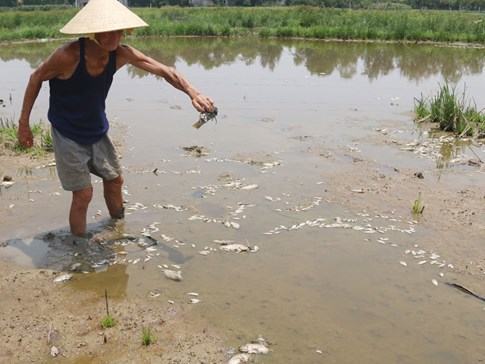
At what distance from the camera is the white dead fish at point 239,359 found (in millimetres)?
3401

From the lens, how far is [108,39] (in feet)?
14.3

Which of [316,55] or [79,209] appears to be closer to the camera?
[79,209]

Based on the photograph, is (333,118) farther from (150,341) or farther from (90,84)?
(150,341)

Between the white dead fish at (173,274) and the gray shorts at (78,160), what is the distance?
1.10 metres

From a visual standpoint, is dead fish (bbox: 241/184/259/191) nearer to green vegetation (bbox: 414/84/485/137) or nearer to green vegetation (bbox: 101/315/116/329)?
green vegetation (bbox: 101/315/116/329)

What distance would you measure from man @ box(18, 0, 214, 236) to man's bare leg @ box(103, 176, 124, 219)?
8.0 inches

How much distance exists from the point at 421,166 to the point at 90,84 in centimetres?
496

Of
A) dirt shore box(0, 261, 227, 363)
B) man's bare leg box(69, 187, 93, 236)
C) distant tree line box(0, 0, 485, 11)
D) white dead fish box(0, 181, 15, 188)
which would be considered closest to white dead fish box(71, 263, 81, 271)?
dirt shore box(0, 261, 227, 363)

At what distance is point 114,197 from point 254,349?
8.27ft

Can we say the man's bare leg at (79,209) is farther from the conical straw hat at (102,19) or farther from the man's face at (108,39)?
the conical straw hat at (102,19)

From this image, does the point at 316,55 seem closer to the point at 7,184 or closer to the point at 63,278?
the point at 7,184

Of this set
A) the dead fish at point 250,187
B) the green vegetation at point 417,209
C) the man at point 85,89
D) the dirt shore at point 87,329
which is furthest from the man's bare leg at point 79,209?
the green vegetation at point 417,209

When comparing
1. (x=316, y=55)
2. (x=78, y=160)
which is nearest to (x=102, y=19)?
(x=78, y=160)

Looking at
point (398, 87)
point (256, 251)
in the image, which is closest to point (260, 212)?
point (256, 251)
